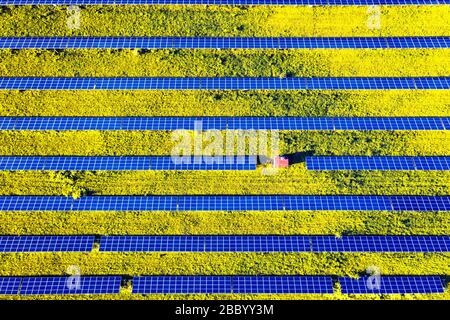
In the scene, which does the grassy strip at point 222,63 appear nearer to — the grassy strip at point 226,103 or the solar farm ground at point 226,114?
the solar farm ground at point 226,114

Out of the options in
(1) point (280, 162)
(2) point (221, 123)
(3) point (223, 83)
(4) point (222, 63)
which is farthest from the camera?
(4) point (222, 63)

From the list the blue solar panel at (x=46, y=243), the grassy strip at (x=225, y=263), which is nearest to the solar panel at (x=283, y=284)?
the grassy strip at (x=225, y=263)

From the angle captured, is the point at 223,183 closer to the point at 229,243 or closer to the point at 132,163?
the point at 229,243

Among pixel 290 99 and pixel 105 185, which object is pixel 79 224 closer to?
pixel 105 185

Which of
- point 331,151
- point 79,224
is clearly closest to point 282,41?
point 331,151

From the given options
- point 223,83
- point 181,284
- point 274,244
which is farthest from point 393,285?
point 223,83

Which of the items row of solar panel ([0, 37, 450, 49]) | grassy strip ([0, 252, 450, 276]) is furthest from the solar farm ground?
row of solar panel ([0, 37, 450, 49])
